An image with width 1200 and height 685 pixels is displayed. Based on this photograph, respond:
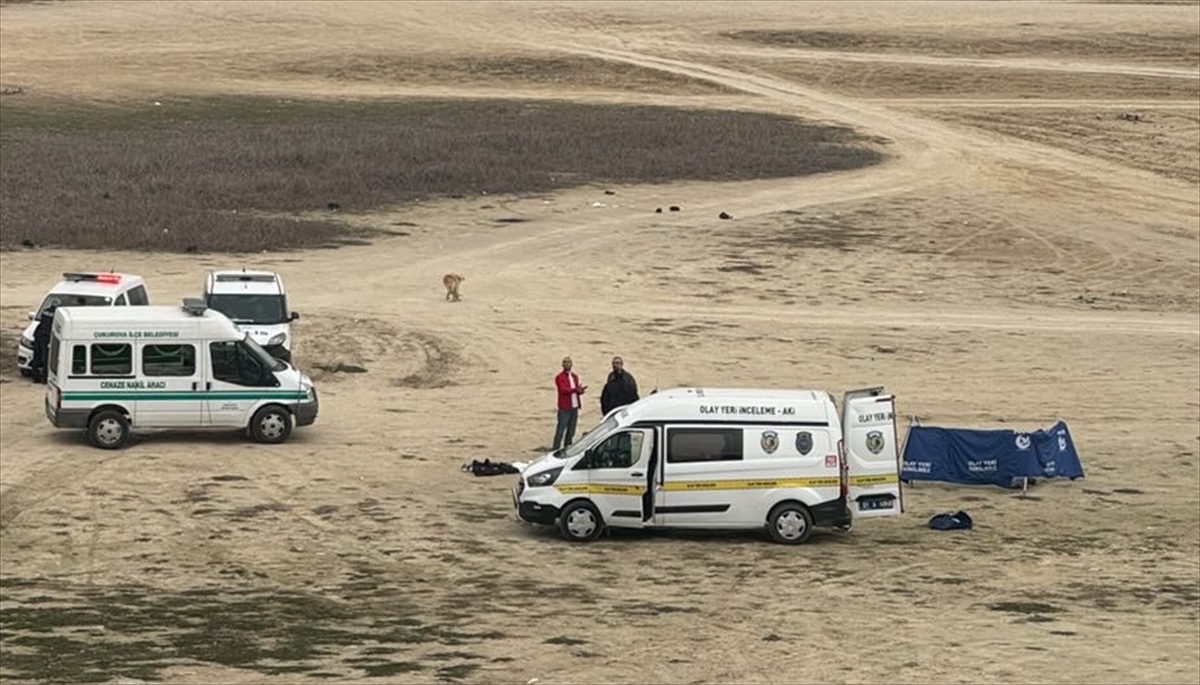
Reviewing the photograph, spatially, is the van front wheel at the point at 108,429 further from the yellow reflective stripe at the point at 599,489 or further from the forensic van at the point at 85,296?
the yellow reflective stripe at the point at 599,489

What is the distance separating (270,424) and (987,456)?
10027 millimetres

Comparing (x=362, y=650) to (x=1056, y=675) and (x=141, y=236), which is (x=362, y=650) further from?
(x=141, y=236)

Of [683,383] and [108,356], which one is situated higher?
[108,356]

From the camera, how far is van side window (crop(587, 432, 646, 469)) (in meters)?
25.9

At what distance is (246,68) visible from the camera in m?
79.0

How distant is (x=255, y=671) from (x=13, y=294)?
2437 cm

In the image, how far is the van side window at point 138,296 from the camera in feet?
121

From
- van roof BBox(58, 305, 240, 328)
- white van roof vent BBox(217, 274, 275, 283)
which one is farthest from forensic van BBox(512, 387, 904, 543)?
white van roof vent BBox(217, 274, 275, 283)

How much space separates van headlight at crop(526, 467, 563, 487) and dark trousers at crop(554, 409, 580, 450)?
4.10 metres

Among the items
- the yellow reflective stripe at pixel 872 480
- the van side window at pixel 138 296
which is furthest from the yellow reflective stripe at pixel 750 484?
the van side window at pixel 138 296

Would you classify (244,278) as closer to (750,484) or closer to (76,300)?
(76,300)

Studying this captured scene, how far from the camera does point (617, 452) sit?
85.0 feet

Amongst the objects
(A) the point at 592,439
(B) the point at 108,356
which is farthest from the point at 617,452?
(B) the point at 108,356

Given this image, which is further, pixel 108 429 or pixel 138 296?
pixel 138 296
